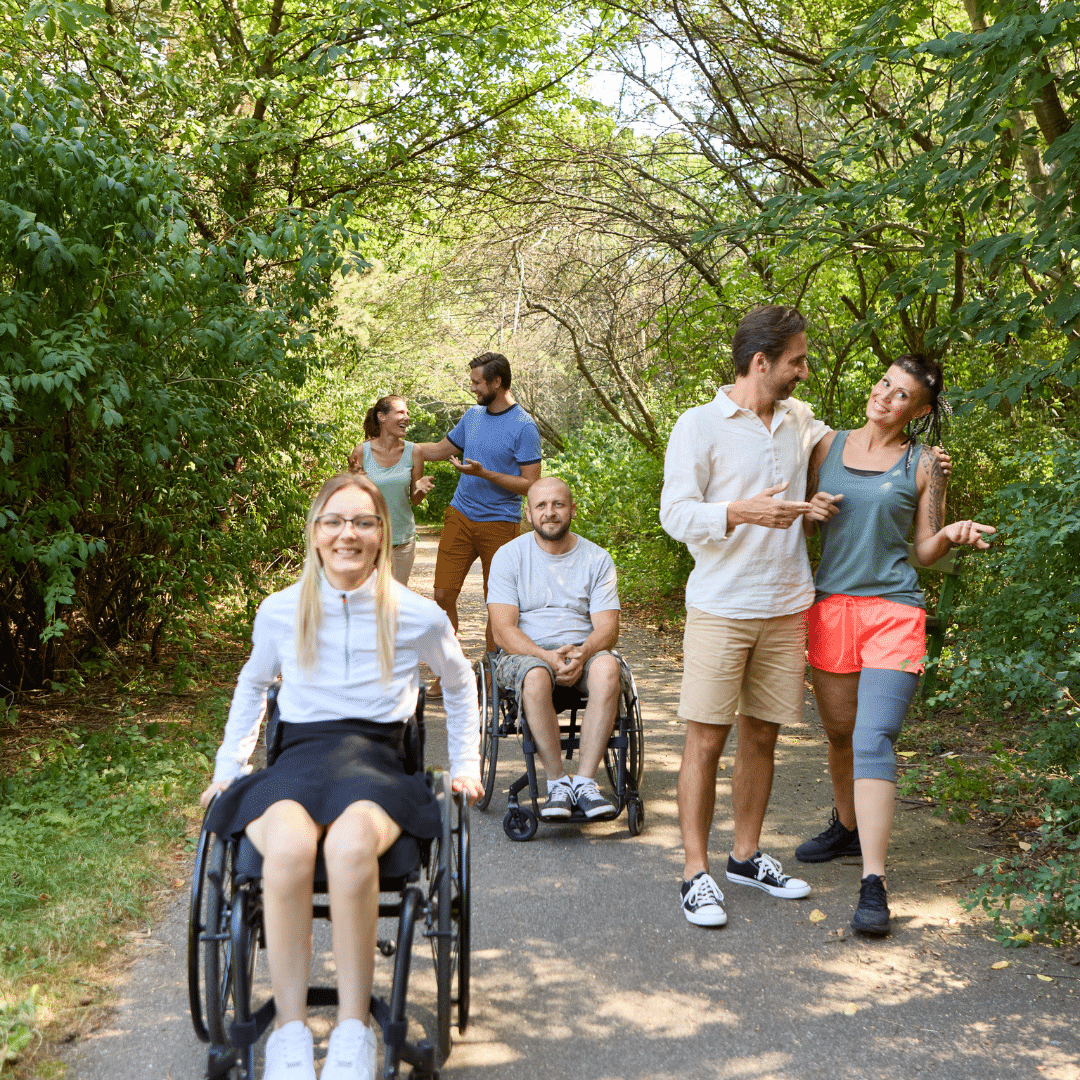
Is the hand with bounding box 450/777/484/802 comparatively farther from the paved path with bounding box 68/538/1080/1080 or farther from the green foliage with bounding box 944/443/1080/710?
the green foliage with bounding box 944/443/1080/710

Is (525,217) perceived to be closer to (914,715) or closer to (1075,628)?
(914,715)

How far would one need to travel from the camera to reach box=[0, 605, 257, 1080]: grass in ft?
10.0

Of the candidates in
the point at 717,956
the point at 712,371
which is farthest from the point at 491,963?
the point at 712,371

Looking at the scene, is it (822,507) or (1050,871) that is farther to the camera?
(822,507)

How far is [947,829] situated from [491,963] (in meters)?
2.19

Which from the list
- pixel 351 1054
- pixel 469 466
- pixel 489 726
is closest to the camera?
pixel 351 1054

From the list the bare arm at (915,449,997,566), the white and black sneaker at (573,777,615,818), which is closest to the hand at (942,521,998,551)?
the bare arm at (915,449,997,566)

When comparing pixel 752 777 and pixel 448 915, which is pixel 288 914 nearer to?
pixel 448 915

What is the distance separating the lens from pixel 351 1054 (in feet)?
7.59

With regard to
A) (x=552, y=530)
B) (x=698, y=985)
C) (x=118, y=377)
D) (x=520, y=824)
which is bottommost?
(x=698, y=985)

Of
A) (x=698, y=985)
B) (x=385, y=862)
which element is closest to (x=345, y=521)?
(x=385, y=862)

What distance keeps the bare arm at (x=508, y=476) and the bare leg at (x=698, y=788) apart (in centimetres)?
263

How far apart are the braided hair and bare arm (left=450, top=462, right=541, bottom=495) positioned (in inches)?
103

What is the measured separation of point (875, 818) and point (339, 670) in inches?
71.9
